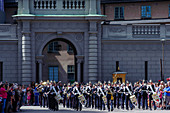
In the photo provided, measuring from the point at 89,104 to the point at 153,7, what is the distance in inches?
926

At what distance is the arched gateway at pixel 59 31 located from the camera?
45.1 m

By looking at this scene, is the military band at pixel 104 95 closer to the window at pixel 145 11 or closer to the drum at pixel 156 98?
the drum at pixel 156 98

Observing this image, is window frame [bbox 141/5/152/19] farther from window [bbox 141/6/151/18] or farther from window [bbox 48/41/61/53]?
window [bbox 48/41/61/53]

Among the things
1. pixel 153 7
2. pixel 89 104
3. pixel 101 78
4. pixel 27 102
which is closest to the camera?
pixel 89 104

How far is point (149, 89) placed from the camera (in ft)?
123

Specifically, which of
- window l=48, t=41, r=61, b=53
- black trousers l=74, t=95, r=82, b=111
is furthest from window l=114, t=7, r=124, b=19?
black trousers l=74, t=95, r=82, b=111

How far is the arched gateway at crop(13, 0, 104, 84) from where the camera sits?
4512 centimetres

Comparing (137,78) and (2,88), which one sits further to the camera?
(137,78)

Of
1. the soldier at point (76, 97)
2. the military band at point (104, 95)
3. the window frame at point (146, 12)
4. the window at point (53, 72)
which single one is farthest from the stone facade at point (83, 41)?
the window at point (53, 72)

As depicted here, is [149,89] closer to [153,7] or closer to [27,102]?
[27,102]

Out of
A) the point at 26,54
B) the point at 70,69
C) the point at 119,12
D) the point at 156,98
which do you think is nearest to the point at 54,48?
the point at 70,69

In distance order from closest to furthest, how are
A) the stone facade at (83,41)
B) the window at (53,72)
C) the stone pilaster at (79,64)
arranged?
the stone facade at (83,41) < the stone pilaster at (79,64) < the window at (53,72)

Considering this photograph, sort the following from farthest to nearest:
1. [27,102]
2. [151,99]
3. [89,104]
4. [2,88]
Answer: [27,102] → [89,104] → [151,99] → [2,88]

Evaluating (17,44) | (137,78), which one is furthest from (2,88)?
(137,78)
